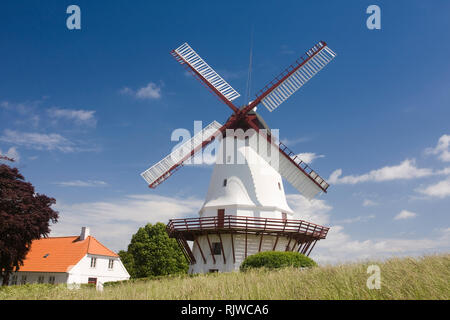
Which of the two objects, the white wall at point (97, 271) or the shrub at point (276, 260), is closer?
the shrub at point (276, 260)

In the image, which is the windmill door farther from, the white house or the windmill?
the white house

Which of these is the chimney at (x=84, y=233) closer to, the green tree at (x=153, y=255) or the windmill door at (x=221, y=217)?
the green tree at (x=153, y=255)

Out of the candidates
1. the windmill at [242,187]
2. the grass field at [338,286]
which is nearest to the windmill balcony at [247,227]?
the windmill at [242,187]

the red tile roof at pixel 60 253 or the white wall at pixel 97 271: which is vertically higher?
the red tile roof at pixel 60 253

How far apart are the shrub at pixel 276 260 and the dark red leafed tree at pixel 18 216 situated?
14056 millimetres

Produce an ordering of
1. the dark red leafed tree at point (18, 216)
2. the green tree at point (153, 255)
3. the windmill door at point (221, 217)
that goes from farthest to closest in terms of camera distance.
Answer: the green tree at point (153, 255)
the dark red leafed tree at point (18, 216)
the windmill door at point (221, 217)

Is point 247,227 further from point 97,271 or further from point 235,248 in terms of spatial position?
point 97,271

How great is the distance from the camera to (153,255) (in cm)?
3706

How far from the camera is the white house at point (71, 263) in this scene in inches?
1224

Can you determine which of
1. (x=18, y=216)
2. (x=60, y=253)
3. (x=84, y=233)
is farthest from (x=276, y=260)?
(x=60, y=253)

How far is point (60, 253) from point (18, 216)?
494 inches
